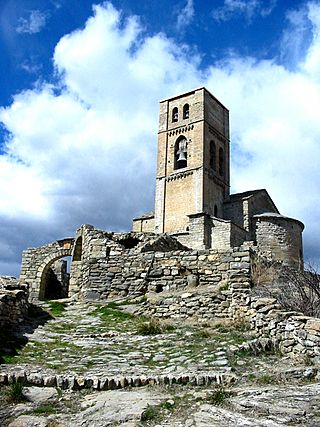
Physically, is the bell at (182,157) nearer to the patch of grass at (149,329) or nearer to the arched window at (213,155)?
the arched window at (213,155)

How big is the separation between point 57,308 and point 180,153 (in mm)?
37880

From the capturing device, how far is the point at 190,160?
46.6 metres

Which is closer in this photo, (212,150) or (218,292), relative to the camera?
(218,292)

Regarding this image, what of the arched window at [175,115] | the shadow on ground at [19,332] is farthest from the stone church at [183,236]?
the shadow on ground at [19,332]

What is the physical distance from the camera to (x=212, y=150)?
48.9 metres

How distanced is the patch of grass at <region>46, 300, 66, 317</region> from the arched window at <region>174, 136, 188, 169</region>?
3641 centimetres

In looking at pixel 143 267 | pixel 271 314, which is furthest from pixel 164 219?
pixel 271 314

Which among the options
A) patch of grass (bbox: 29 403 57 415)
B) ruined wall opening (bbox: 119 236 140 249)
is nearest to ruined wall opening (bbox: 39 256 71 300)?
ruined wall opening (bbox: 119 236 140 249)

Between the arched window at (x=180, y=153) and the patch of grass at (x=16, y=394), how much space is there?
42256 mm

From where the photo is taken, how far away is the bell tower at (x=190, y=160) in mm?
44812

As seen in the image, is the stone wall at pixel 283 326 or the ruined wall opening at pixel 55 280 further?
the ruined wall opening at pixel 55 280

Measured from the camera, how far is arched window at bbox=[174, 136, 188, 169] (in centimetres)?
4750

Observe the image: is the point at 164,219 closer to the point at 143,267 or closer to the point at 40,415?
the point at 143,267

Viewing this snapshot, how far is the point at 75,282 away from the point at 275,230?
28.3 meters
